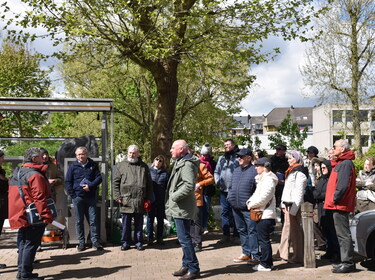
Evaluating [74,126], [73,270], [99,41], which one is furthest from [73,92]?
[73,270]

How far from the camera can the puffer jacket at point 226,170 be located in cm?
1036

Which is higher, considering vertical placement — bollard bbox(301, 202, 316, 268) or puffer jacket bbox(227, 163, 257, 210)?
puffer jacket bbox(227, 163, 257, 210)

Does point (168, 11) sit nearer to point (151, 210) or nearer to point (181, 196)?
point (151, 210)

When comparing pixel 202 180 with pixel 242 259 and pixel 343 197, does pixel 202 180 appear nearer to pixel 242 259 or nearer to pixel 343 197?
pixel 242 259

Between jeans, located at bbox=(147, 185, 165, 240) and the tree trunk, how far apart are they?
2760mm

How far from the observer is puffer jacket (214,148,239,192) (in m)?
10.4

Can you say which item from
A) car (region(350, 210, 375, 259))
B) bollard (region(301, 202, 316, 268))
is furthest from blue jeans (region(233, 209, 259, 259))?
car (region(350, 210, 375, 259))

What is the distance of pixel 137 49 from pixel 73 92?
17.6 meters

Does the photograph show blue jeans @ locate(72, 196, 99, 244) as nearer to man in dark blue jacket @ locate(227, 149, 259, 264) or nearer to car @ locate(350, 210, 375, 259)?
man in dark blue jacket @ locate(227, 149, 259, 264)

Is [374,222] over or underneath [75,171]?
underneath

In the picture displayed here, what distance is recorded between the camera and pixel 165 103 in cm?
1345

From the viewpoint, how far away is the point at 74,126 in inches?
1177

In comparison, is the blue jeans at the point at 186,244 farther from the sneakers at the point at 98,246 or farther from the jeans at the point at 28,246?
the sneakers at the point at 98,246

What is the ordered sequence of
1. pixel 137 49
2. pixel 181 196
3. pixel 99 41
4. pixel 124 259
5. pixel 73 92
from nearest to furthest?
pixel 181 196
pixel 124 259
pixel 137 49
pixel 99 41
pixel 73 92
